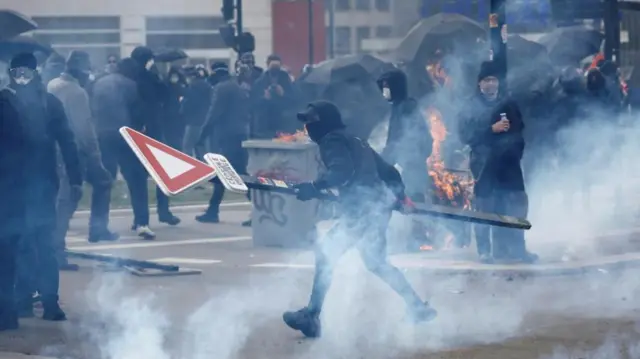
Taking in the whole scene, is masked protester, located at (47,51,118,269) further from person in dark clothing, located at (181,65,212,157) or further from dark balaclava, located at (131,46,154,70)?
person in dark clothing, located at (181,65,212,157)

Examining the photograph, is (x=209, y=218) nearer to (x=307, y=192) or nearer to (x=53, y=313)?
(x=53, y=313)

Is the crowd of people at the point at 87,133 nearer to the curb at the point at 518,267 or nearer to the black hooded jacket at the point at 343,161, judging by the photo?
the black hooded jacket at the point at 343,161

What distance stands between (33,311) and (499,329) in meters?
3.36

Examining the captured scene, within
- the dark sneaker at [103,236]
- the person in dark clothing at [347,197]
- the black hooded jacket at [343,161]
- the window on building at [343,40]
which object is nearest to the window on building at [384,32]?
the window on building at [343,40]

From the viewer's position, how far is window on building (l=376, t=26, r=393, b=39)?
87.5 feet

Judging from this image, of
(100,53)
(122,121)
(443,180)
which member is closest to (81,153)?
(122,121)

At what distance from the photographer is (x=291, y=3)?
31500 mm

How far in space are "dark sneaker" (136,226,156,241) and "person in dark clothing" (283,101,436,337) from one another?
603 centimetres

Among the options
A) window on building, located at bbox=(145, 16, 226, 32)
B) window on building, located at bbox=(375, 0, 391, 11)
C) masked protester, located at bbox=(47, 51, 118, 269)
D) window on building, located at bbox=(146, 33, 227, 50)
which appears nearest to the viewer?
masked protester, located at bbox=(47, 51, 118, 269)

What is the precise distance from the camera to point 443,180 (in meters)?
13.7

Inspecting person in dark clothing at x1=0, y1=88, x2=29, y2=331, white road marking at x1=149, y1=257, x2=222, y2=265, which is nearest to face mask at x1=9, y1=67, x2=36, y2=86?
person in dark clothing at x1=0, y1=88, x2=29, y2=331

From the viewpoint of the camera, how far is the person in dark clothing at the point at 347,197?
914 centimetres

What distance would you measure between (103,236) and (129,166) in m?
0.76

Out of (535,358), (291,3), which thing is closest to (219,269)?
(535,358)
